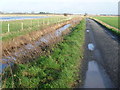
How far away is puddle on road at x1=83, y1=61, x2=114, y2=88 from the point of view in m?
7.96

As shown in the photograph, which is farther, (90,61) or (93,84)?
(90,61)

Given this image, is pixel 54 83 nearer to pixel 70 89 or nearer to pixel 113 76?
pixel 70 89

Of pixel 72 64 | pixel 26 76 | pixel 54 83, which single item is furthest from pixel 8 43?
pixel 54 83

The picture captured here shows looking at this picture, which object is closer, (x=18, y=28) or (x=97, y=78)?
(x=97, y=78)

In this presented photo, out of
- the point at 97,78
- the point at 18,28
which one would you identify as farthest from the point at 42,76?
the point at 18,28

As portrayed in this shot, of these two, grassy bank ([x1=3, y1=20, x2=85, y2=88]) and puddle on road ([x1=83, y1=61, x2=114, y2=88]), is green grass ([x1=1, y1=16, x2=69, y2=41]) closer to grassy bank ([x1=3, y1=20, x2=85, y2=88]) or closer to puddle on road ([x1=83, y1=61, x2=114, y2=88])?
grassy bank ([x1=3, y1=20, x2=85, y2=88])

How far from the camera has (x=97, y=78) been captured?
29.2ft

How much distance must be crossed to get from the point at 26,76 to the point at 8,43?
25.8ft

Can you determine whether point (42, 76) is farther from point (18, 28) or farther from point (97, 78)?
point (18, 28)

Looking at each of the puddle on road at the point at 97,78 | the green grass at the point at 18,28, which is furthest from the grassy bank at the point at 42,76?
the green grass at the point at 18,28

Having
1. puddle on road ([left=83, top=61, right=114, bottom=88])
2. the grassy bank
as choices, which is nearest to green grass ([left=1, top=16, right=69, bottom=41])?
the grassy bank

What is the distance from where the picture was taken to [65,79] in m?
7.88

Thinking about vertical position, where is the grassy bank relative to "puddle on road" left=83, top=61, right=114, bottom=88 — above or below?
above

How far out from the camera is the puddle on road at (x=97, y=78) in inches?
314
